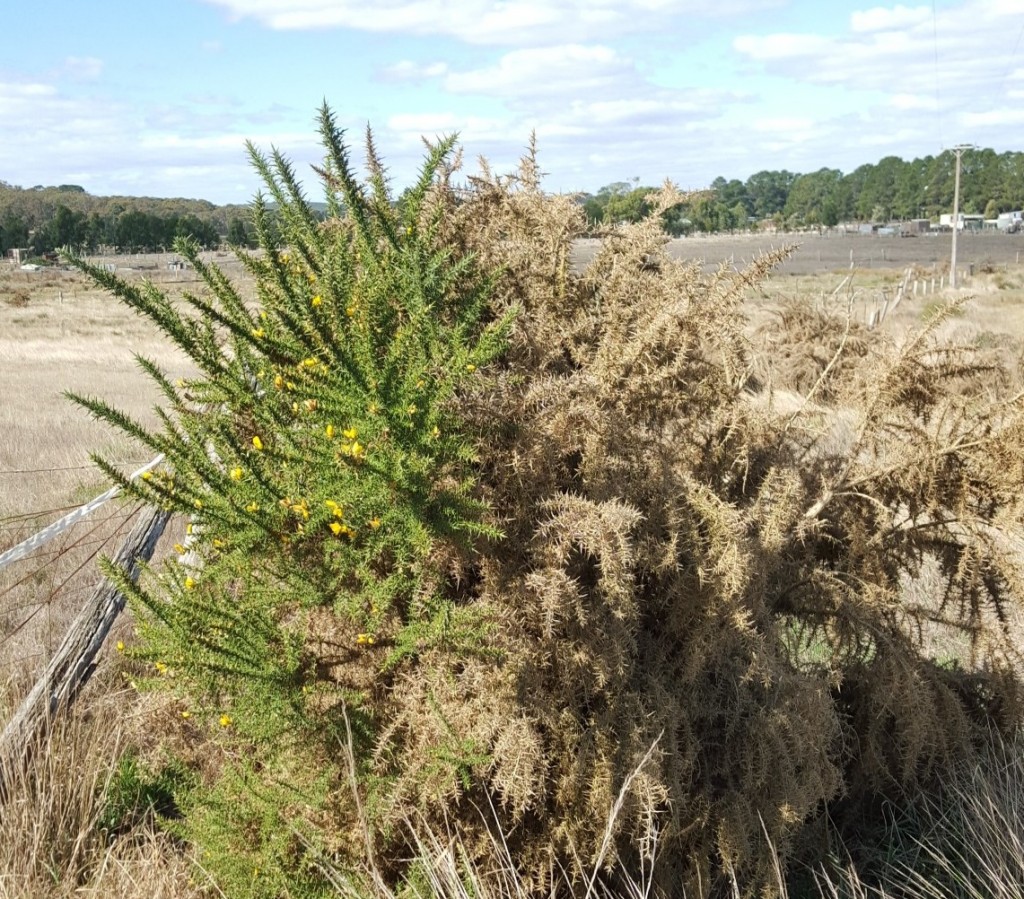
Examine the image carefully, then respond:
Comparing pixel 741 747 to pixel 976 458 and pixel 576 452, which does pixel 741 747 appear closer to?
pixel 576 452

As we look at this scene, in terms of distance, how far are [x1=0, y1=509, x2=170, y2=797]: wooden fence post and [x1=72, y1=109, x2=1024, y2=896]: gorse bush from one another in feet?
0.93

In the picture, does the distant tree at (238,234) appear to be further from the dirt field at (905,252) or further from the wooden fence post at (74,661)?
the dirt field at (905,252)

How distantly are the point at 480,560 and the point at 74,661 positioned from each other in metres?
1.78

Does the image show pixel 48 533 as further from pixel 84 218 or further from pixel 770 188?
pixel 770 188

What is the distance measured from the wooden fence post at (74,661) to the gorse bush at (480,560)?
284 millimetres

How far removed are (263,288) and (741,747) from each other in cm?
221

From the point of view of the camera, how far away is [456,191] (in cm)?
424

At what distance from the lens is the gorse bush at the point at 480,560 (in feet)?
10.3

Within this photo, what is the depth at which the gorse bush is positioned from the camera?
3.15m

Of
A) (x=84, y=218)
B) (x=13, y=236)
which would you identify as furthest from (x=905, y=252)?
(x=13, y=236)

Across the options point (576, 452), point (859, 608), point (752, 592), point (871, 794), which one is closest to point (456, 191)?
point (576, 452)

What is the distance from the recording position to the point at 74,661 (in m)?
4.15

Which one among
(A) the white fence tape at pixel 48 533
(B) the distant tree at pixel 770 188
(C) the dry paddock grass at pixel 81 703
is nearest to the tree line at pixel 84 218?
(C) the dry paddock grass at pixel 81 703

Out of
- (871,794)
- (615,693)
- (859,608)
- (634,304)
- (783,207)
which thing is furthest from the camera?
(783,207)
